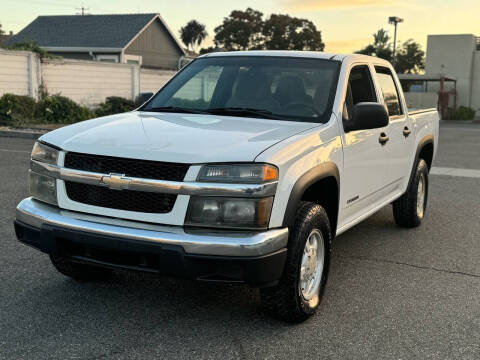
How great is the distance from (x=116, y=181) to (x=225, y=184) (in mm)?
672

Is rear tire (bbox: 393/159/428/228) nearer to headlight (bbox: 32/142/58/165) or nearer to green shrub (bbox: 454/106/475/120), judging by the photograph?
headlight (bbox: 32/142/58/165)

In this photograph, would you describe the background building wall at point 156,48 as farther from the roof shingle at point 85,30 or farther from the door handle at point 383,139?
the door handle at point 383,139

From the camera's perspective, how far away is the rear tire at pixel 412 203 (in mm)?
6527

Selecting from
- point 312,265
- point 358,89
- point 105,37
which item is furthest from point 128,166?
point 105,37

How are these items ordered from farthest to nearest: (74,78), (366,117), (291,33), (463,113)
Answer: (291,33) < (463,113) < (74,78) < (366,117)

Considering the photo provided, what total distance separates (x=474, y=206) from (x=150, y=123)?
5488 millimetres

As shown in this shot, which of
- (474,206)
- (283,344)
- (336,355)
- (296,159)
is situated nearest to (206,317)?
(283,344)

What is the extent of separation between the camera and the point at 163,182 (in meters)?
3.47

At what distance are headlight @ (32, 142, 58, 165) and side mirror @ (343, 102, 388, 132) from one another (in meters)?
2.10

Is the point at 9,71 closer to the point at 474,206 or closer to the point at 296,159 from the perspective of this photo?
the point at 474,206

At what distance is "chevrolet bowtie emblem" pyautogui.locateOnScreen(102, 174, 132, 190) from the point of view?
11.6 ft

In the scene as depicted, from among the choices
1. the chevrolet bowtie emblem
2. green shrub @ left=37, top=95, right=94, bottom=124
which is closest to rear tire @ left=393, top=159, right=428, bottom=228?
the chevrolet bowtie emblem

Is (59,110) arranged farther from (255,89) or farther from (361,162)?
(361,162)

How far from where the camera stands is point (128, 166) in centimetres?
357
